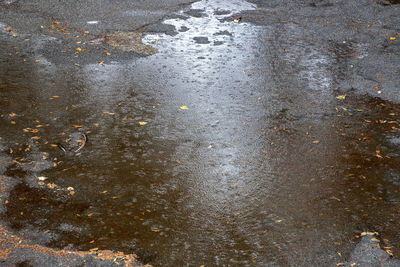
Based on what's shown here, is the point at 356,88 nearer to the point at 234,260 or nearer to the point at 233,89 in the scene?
the point at 233,89

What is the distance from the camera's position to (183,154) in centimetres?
507

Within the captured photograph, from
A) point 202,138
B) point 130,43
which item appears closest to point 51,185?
point 202,138

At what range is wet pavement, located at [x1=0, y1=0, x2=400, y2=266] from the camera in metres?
3.89

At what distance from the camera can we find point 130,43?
26.0 ft

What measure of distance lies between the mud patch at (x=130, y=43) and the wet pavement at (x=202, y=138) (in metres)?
0.04

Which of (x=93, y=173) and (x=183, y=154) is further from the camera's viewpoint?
(x=183, y=154)

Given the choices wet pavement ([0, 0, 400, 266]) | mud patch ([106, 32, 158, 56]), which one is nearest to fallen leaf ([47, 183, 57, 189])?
wet pavement ([0, 0, 400, 266])

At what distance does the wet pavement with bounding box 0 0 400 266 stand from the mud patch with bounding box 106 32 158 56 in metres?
0.04

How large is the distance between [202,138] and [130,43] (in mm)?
3324

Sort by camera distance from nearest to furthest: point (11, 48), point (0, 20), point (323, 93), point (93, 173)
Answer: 1. point (93, 173)
2. point (323, 93)
3. point (11, 48)
4. point (0, 20)

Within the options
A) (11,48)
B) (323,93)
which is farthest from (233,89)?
(11,48)

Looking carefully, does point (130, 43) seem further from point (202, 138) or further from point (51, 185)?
point (51, 185)

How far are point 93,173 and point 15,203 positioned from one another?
831mm

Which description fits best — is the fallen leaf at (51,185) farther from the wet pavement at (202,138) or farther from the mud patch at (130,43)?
the mud patch at (130,43)
